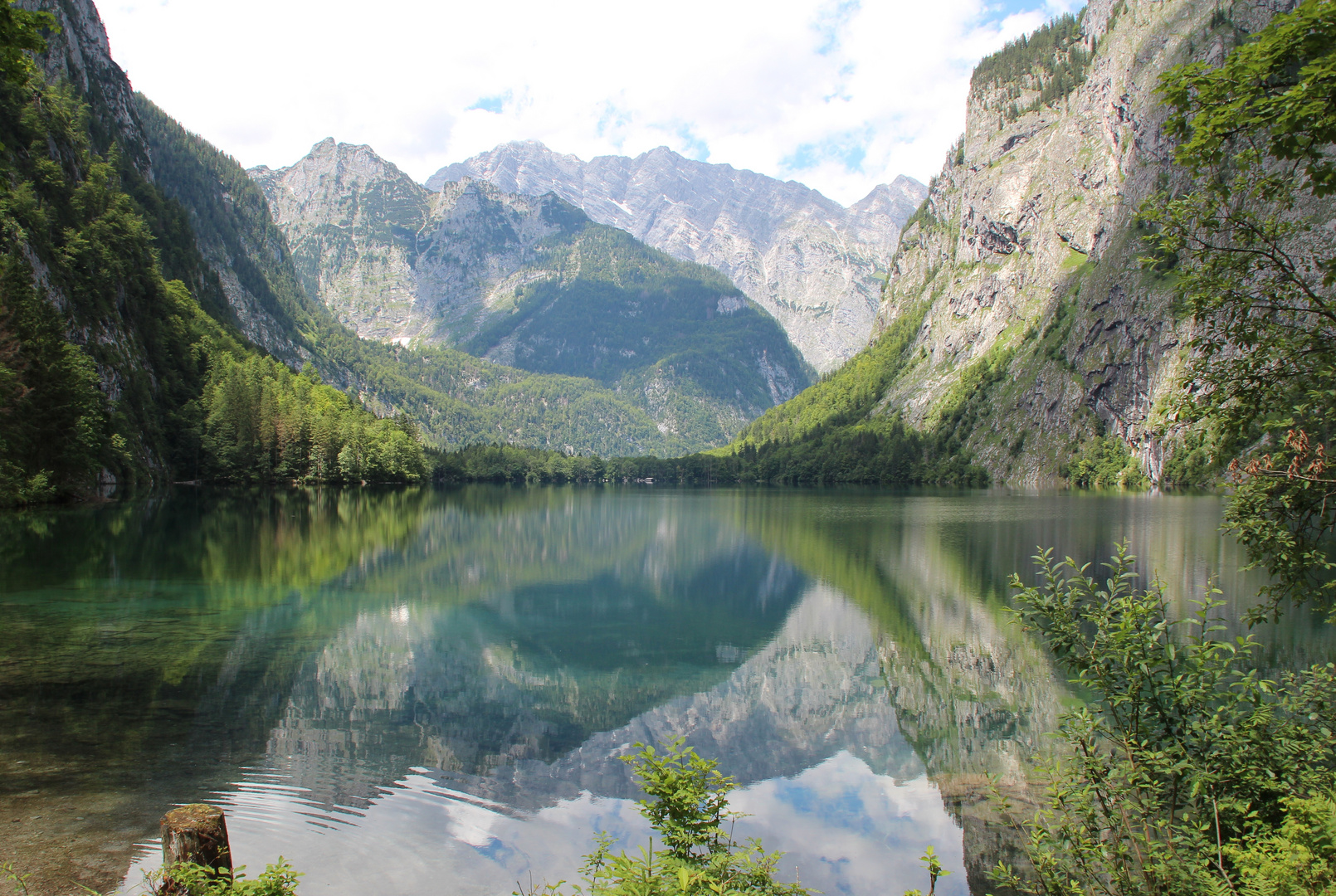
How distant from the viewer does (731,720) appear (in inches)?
696

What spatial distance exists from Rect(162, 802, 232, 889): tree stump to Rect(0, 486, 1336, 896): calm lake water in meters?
1.83

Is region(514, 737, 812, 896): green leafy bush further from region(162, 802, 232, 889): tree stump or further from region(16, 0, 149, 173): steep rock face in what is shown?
region(16, 0, 149, 173): steep rock face

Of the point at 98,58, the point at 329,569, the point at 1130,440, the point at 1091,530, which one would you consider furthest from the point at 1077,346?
the point at 98,58

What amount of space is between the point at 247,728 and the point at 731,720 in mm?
9945

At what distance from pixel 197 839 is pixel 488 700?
11.2 m

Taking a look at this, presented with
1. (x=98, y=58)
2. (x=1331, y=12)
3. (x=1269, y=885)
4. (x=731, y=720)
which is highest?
(x=98, y=58)

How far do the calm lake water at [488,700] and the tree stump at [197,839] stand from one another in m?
1.83

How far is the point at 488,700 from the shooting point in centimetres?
1811

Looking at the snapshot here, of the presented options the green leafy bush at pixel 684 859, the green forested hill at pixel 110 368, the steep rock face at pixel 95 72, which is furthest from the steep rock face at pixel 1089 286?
the steep rock face at pixel 95 72

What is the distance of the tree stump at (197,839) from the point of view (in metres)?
7.04

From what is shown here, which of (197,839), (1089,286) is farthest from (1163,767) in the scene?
(1089,286)

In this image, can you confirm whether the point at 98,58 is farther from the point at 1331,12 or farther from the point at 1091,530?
the point at 1331,12

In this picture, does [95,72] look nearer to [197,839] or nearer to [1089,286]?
[197,839]

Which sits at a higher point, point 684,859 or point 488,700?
point 684,859
